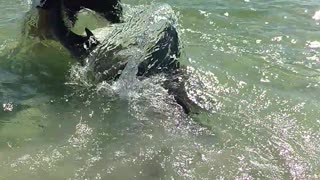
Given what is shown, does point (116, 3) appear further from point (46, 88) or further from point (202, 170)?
point (202, 170)

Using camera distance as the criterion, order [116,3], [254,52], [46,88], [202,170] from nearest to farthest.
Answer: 1. [202,170]
2. [46,88]
3. [116,3]
4. [254,52]

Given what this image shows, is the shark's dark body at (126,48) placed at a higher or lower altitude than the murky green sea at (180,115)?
higher

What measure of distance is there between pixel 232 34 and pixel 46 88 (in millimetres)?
2707

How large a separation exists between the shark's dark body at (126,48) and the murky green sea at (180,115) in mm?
181

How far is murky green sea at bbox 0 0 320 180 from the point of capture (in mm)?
4281

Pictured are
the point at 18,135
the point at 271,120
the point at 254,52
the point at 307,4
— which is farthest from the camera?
the point at 307,4

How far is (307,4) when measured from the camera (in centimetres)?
834

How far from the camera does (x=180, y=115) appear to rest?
4.99 meters

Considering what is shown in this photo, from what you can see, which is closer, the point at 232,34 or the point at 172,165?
the point at 172,165

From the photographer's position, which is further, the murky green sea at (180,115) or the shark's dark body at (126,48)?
the shark's dark body at (126,48)

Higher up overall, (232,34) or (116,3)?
(116,3)

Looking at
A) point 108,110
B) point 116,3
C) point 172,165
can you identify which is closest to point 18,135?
point 108,110

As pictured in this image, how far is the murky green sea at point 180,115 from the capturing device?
4.28 metres

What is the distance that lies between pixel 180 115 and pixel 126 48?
1.22 meters
